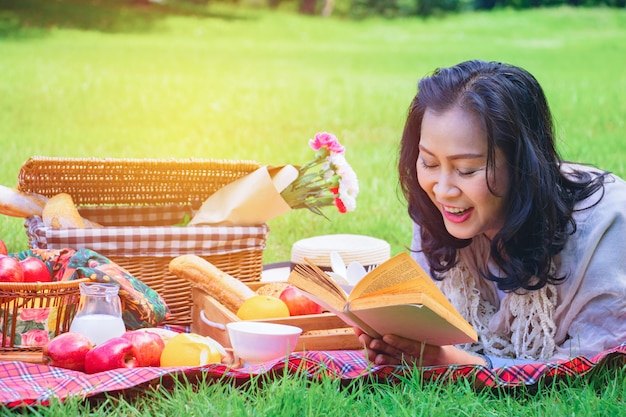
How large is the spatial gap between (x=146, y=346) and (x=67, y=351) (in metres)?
0.20

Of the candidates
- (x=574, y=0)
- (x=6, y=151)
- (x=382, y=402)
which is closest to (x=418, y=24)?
(x=574, y=0)

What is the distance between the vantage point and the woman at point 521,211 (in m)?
2.31

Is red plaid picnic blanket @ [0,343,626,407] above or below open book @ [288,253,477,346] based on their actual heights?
below

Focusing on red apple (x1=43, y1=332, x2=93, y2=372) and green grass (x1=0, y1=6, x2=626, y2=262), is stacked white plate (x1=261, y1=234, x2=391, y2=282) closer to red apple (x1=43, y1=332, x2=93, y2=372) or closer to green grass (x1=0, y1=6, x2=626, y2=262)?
red apple (x1=43, y1=332, x2=93, y2=372)

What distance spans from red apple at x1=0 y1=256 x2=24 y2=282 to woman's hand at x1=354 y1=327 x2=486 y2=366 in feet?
3.30

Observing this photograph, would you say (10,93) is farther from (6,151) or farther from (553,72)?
(553,72)

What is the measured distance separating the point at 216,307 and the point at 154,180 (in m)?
1.01

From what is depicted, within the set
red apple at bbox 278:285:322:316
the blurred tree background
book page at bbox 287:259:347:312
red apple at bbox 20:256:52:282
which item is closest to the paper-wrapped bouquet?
red apple at bbox 278:285:322:316

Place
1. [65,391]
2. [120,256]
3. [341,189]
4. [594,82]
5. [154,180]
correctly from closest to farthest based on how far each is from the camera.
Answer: [65,391] < [120,256] < [341,189] < [154,180] < [594,82]

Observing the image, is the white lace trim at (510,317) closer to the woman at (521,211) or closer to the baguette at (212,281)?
the woman at (521,211)

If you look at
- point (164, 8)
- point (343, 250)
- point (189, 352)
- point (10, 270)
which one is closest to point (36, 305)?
point (10, 270)

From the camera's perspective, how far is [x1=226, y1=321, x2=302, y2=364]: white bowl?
2.37 metres

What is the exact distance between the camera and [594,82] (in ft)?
37.3

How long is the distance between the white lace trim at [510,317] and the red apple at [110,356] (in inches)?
39.2
